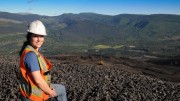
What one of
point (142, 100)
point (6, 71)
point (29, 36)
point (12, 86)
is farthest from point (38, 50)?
point (6, 71)

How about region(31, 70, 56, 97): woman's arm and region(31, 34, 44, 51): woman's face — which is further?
region(31, 34, 44, 51): woman's face

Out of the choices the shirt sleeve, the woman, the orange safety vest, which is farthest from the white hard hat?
the shirt sleeve

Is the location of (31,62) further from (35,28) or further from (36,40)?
(35,28)

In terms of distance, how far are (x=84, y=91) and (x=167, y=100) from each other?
3.71m

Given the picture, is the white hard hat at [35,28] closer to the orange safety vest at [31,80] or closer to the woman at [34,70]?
the woman at [34,70]

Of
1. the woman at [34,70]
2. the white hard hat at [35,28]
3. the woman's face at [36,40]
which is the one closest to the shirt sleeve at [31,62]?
the woman at [34,70]

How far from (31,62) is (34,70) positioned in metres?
0.16

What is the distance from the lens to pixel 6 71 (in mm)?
22141

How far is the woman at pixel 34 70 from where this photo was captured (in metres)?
5.94

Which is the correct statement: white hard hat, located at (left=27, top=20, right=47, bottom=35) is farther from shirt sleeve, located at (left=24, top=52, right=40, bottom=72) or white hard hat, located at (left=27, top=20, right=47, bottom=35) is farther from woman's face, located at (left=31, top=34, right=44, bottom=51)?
shirt sleeve, located at (left=24, top=52, right=40, bottom=72)

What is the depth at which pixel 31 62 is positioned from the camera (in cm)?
593

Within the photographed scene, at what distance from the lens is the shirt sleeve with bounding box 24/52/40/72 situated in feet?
19.4

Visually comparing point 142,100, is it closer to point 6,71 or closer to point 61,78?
point 61,78

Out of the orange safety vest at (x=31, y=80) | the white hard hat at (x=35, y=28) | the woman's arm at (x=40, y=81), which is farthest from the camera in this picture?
the white hard hat at (x=35, y=28)
